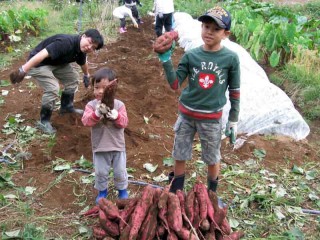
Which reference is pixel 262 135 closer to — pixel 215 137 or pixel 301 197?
pixel 301 197

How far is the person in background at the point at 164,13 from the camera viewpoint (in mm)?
9195

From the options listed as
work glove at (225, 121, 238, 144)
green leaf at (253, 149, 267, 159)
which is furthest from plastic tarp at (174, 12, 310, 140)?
work glove at (225, 121, 238, 144)

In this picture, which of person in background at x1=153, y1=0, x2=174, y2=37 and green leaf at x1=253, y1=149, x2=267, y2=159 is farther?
person in background at x1=153, y1=0, x2=174, y2=37

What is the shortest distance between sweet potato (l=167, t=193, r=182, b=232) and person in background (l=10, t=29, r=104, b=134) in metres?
2.16

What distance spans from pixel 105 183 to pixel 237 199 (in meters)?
1.31

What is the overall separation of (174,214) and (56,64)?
2.93 m

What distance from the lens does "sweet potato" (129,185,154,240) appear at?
2.72 m

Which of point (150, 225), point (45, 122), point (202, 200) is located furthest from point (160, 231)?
point (45, 122)

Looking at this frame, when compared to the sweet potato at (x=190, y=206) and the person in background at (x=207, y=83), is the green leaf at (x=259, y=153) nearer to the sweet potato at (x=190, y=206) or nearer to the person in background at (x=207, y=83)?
the person in background at (x=207, y=83)

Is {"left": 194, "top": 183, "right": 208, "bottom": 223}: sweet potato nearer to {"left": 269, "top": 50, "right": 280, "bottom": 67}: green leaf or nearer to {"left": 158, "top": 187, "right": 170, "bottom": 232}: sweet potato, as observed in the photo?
{"left": 158, "top": 187, "right": 170, "bottom": 232}: sweet potato

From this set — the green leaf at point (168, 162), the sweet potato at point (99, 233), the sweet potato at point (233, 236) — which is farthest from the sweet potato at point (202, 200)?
the green leaf at point (168, 162)

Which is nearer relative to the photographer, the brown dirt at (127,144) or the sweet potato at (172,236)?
the sweet potato at (172,236)

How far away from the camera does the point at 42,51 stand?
4.46 m

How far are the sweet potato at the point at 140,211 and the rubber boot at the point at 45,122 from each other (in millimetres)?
2390
